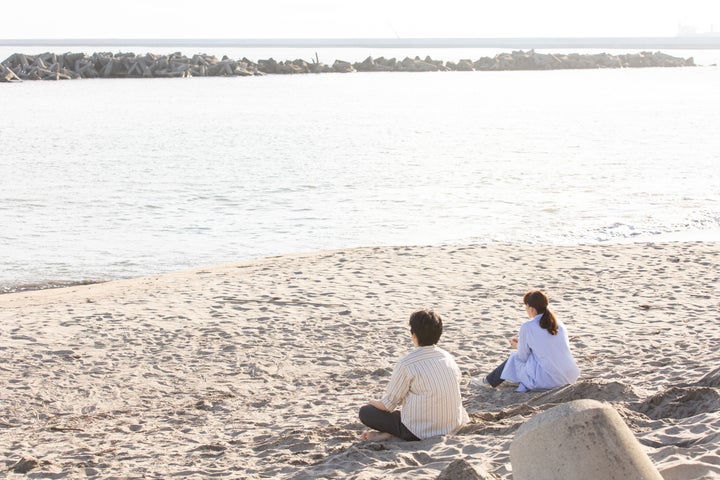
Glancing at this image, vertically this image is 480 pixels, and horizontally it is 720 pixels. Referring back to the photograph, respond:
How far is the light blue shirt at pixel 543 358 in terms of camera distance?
6.74 m

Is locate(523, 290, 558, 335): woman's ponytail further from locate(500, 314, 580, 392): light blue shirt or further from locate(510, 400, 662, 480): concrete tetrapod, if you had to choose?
locate(510, 400, 662, 480): concrete tetrapod

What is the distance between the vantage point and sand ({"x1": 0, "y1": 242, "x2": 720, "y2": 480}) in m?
5.64

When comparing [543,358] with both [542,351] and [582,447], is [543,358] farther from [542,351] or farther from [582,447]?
[582,447]

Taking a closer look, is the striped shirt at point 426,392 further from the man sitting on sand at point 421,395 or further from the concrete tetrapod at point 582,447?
the concrete tetrapod at point 582,447

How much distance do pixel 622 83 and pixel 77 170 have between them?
55.4 m

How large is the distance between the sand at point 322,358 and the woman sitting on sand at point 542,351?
5.7 inches

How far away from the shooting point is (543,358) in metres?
6.76

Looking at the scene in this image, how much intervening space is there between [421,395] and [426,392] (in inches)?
1.4

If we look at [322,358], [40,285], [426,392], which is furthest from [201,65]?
[426,392]

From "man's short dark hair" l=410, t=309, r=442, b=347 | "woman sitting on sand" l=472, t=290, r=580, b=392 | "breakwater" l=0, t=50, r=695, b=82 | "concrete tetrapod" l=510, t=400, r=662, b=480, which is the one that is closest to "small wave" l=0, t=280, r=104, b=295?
"woman sitting on sand" l=472, t=290, r=580, b=392

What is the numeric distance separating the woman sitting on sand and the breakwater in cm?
6389

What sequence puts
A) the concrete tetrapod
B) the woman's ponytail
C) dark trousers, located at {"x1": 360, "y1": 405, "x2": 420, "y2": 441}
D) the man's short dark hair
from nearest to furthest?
the concrete tetrapod
the man's short dark hair
dark trousers, located at {"x1": 360, "y1": 405, "x2": 420, "y2": 441}
the woman's ponytail

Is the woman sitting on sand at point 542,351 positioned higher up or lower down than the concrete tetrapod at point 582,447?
lower down

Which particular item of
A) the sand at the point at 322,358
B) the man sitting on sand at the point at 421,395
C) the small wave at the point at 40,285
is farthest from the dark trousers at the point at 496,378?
the small wave at the point at 40,285
